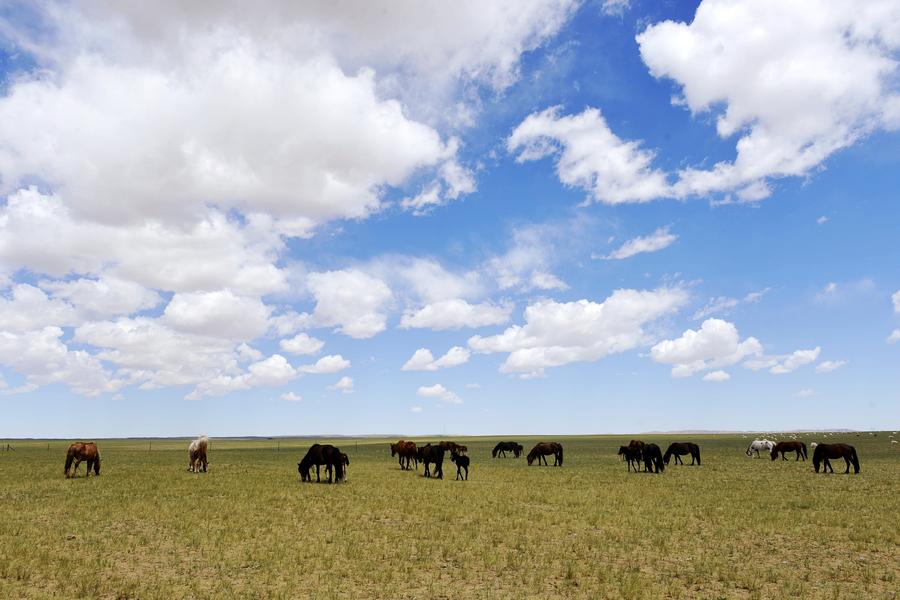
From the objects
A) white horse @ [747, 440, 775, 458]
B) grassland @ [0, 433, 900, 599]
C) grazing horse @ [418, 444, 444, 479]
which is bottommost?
white horse @ [747, 440, 775, 458]

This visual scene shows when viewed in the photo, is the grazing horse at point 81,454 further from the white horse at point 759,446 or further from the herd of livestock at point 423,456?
the white horse at point 759,446

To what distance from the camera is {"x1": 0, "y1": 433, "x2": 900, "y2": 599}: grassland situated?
1210 centimetres

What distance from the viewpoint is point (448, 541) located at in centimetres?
1584

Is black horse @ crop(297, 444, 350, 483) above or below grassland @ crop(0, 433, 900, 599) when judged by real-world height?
above

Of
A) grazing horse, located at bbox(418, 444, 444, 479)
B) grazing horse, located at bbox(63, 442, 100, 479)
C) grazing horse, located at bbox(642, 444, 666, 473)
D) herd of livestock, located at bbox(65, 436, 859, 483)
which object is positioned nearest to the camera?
herd of livestock, located at bbox(65, 436, 859, 483)

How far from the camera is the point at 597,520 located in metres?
18.6

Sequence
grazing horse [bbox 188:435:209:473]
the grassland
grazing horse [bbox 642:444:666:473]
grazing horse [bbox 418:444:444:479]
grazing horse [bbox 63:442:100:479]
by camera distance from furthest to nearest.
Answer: grazing horse [bbox 642:444:666:473] < grazing horse [bbox 188:435:209:473] < grazing horse [bbox 418:444:444:479] < grazing horse [bbox 63:442:100:479] < the grassland

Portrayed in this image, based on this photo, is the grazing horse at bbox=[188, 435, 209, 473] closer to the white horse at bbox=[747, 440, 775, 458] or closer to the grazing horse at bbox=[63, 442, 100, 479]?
the grazing horse at bbox=[63, 442, 100, 479]

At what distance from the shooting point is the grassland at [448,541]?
12.1m

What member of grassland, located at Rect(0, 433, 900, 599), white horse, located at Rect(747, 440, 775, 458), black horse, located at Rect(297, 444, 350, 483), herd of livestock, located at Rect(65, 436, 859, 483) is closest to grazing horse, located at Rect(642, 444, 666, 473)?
herd of livestock, located at Rect(65, 436, 859, 483)

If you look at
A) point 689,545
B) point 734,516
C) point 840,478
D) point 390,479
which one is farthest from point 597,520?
point 840,478

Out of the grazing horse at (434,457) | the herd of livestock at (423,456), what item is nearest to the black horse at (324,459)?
the herd of livestock at (423,456)

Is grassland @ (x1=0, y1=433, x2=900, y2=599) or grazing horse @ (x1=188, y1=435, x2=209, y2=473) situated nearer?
grassland @ (x1=0, y1=433, x2=900, y2=599)

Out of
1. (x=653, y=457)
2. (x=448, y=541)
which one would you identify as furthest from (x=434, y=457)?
(x=448, y=541)
